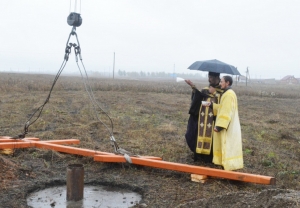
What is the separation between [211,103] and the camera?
6902 millimetres

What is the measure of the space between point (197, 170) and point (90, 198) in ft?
5.96

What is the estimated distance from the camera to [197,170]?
20.1ft

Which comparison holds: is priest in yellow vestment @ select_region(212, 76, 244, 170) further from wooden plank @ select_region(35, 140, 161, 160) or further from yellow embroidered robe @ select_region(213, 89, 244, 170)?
wooden plank @ select_region(35, 140, 161, 160)

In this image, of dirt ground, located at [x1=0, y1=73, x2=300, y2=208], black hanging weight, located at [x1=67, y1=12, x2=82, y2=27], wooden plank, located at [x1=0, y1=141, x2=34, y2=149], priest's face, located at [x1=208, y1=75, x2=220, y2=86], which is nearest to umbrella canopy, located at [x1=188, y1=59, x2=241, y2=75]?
priest's face, located at [x1=208, y1=75, x2=220, y2=86]

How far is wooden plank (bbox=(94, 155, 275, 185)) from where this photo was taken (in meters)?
5.71

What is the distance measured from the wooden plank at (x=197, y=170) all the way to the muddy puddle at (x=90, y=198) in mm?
804

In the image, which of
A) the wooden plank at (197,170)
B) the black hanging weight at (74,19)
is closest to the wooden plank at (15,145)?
the wooden plank at (197,170)

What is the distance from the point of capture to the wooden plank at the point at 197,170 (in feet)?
18.7

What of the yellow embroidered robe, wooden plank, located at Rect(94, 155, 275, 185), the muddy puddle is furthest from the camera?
the yellow embroidered robe

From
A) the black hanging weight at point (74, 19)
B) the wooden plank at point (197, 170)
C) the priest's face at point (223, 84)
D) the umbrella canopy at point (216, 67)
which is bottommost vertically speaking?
the wooden plank at point (197, 170)

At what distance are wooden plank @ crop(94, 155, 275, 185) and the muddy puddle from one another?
80 centimetres

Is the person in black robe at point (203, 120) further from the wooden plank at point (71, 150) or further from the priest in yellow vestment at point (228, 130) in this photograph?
the wooden plank at point (71, 150)

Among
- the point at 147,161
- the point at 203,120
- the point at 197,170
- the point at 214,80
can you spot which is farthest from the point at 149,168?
the point at 214,80

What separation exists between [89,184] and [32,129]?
18.5 feet
